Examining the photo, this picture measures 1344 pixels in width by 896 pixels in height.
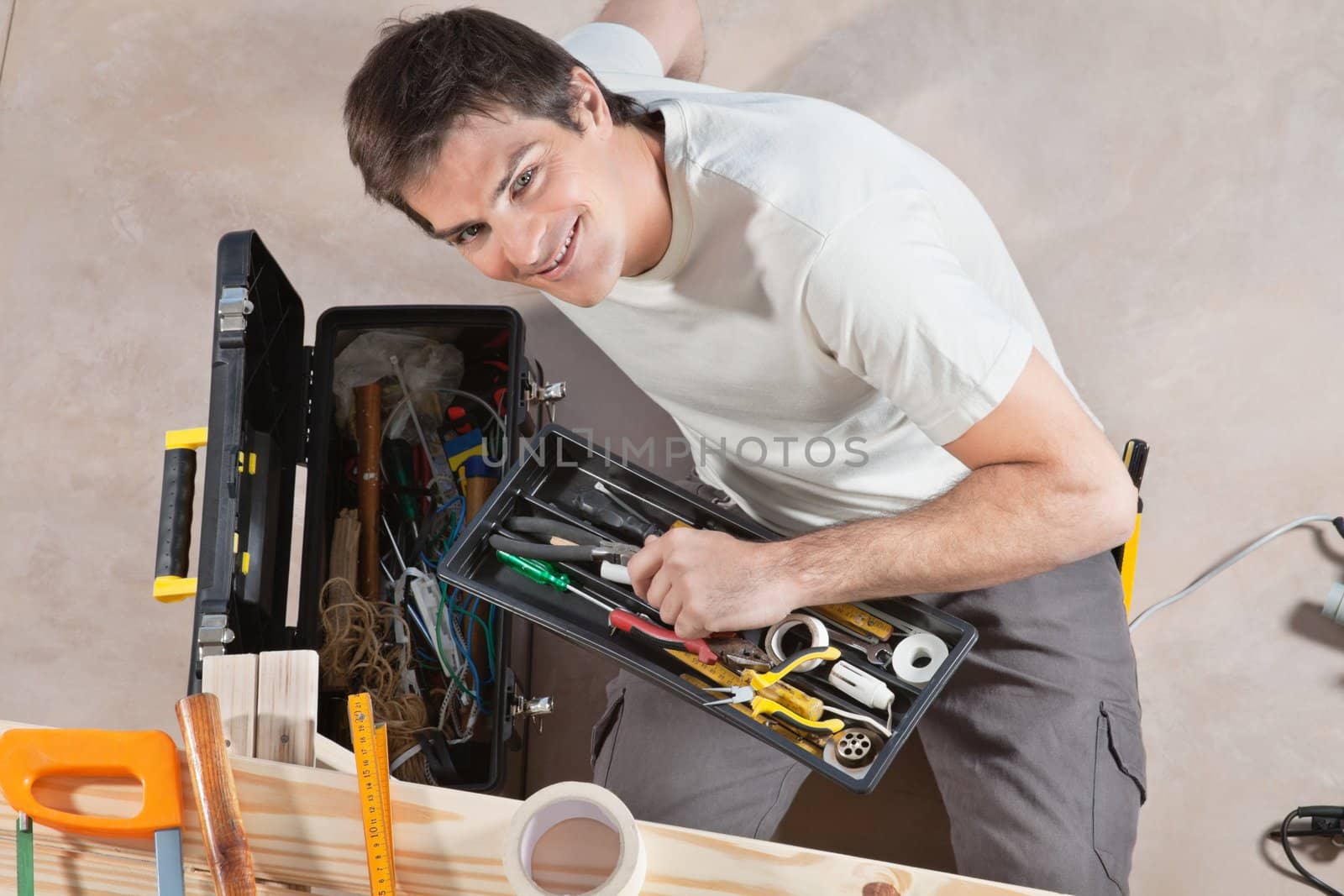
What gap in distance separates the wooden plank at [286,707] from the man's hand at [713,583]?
0.35m

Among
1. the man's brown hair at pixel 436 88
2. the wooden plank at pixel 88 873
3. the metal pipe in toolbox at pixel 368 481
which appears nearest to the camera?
the wooden plank at pixel 88 873

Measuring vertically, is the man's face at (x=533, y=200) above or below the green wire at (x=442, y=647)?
above

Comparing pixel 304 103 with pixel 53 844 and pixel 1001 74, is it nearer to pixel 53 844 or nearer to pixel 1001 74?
pixel 1001 74

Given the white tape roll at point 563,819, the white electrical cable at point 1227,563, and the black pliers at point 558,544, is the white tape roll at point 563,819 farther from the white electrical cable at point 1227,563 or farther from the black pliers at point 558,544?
the white electrical cable at point 1227,563

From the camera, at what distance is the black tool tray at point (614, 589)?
977mm

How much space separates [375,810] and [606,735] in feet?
1.84

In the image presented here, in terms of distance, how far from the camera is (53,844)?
0.74 m

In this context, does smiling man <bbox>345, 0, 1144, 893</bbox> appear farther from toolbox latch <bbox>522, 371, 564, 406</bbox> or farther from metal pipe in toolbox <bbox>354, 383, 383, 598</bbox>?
metal pipe in toolbox <bbox>354, 383, 383, 598</bbox>

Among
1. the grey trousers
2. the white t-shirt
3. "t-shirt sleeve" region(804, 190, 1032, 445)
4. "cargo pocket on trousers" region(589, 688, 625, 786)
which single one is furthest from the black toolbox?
"t-shirt sleeve" region(804, 190, 1032, 445)

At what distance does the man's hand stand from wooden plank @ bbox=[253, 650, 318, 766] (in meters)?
0.35

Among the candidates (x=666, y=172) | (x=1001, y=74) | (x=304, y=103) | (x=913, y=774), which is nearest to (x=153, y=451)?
(x=304, y=103)

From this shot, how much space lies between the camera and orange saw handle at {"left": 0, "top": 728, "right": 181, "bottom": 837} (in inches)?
28.0

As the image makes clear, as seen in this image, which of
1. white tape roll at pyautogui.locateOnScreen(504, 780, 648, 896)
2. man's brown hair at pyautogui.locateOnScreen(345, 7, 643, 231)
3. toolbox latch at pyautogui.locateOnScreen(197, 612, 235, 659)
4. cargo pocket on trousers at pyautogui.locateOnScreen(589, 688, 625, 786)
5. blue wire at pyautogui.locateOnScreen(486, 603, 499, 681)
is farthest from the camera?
blue wire at pyautogui.locateOnScreen(486, 603, 499, 681)

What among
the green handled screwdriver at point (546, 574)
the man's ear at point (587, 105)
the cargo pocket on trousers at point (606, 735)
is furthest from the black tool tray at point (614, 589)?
the man's ear at point (587, 105)
